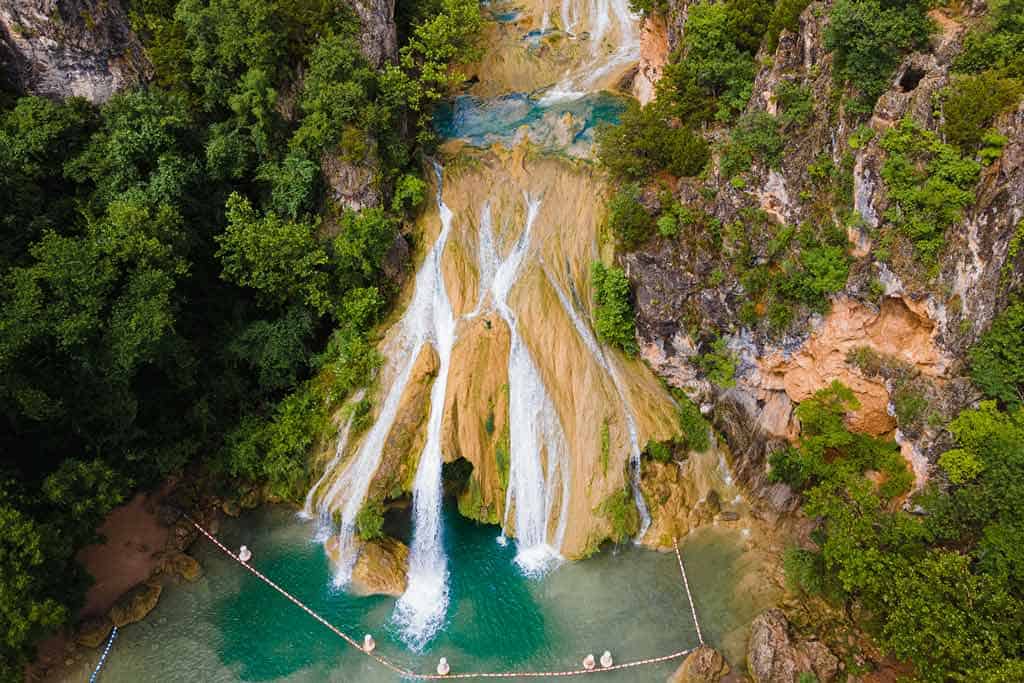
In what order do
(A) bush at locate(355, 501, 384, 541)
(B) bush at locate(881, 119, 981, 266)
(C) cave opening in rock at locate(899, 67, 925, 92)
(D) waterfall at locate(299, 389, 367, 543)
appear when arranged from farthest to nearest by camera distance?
(D) waterfall at locate(299, 389, 367, 543)
(A) bush at locate(355, 501, 384, 541)
(C) cave opening in rock at locate(899, 67, 925, 92)
(B) bush at locate(881, 119, 981, 266)

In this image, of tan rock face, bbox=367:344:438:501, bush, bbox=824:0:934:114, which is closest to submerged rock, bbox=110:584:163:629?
tan rock face, bbox=367:344:438:501

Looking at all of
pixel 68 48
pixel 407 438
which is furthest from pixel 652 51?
pixel 68 48

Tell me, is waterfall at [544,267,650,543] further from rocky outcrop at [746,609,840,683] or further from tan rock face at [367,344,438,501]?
tan rock face at [367,344,438,501]

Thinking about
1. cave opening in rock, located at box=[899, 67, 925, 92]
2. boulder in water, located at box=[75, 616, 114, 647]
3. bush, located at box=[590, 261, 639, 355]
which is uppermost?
cave opening in rock, located at box=[899, 67, 925, 92]

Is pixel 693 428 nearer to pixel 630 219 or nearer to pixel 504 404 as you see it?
pixel 504 404

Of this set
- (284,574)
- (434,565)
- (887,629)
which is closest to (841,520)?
(887,629)

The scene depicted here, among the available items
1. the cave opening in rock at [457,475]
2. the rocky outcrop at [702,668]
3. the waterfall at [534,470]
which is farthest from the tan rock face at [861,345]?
the cave opening in rock at [457,475]

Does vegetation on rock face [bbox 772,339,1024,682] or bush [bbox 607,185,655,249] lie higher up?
bush [bbox 607,185,655,249]

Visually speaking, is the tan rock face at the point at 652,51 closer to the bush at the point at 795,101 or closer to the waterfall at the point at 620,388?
the bush at the point at 795,101
